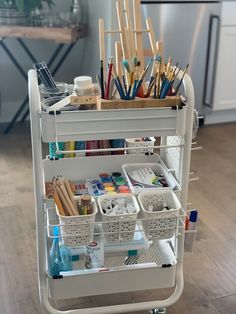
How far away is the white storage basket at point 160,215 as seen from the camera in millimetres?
1336

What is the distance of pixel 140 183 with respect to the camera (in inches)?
58.6

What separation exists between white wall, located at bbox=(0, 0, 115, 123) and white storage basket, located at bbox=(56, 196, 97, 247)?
73.1 inches

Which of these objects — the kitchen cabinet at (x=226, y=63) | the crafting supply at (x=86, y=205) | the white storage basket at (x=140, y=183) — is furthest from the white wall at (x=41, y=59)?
the crafting supply at (x=86, y=205)

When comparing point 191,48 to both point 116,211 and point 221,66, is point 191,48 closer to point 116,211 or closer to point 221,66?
point 221,66

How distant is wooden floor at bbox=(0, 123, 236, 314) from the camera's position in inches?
63.4

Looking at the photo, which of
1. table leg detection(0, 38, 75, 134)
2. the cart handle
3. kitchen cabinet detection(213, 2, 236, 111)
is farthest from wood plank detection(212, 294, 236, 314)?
table leg detection(0, 38, 75, 134)

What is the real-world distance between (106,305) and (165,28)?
1895 mm

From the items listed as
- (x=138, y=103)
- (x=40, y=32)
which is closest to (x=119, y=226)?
(x=138, y=103)

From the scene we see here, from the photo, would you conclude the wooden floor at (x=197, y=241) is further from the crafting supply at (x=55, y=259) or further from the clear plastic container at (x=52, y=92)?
the clear plastic container at (x=52, y=92)

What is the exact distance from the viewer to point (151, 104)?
4.19ft

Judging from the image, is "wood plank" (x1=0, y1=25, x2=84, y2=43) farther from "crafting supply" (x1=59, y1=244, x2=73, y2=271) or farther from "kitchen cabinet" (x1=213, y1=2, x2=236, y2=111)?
"crafting supply" (x1=59, y1=244, x2=73, y2=271)

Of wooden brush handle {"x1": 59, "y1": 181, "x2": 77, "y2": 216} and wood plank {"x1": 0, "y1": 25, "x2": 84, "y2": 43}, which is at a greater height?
wood plank {"x1": 0, "y1": 25, "x2": 84, "y2": 43}

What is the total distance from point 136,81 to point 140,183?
38 centimetres

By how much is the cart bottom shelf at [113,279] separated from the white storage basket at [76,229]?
137 mm
